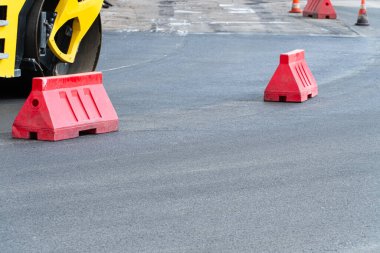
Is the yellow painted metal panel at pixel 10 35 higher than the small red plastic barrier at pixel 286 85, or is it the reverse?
the yellow painted metal panel at pixel 10 35

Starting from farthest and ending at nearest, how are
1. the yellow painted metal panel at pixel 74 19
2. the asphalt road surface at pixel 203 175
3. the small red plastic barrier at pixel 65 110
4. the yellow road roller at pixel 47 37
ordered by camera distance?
the yellow painted metal panel at pixel 74 19 < the yellow road roller at pixel 47 37 < the small red plastic barrier at pixel 65 110 < the asphalt road surface at pixel 203 175

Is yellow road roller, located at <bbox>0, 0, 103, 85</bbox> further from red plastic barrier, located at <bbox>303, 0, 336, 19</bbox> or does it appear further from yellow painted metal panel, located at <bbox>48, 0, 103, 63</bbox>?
red plastic barrier, located at <bbox>303, 0, 336, 19</bbox>

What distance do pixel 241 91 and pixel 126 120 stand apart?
3.20m

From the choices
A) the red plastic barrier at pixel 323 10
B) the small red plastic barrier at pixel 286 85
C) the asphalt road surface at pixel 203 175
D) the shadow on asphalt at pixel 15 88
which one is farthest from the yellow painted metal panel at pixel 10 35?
the red plastic barrier at pixel 323 10

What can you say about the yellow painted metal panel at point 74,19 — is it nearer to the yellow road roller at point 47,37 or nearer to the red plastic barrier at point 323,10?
the yellow road roller at point 47,37

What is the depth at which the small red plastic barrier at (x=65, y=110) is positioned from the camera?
35.4 ft

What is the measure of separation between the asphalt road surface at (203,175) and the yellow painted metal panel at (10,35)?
495mm

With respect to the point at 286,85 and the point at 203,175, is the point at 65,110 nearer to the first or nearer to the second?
the point at 203,175

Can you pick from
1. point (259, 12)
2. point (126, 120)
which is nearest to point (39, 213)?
point (126, 120)

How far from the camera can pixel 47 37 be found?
42.1ft

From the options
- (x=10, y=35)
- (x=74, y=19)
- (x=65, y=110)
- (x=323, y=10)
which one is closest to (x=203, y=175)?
(x=65, y=110)

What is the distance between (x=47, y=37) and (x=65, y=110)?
2.04m

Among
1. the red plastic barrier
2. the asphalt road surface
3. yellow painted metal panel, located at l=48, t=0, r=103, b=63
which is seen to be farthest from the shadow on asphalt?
the red plastic barrier

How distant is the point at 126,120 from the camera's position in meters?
12.2
